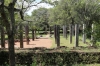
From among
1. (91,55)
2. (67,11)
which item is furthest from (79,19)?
(91,55)

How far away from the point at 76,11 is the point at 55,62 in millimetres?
14870

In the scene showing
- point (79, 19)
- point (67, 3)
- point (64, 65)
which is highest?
point (67, 3)

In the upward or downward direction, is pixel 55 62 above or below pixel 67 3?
below

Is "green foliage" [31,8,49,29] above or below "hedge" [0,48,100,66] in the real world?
above

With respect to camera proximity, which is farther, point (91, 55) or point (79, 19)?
point (79, 19)

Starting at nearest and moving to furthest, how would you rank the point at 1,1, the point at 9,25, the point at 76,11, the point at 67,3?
1. the point at 1,1
2. the point at 9,25
3. the point at 76,11
4. the point at 67,3

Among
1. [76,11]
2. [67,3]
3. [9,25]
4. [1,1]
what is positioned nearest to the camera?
[1,1]

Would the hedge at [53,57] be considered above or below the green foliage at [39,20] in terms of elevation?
below

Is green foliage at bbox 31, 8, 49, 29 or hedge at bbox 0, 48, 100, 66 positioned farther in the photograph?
green foliage at bbox 31, 8, 49, 29

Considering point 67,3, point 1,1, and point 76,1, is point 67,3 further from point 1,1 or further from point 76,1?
point 1,1

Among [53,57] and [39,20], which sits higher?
[39,20]

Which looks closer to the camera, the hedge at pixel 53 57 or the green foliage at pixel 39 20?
the hedge at pixel 53 57

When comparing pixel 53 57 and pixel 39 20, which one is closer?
pixel 53 57

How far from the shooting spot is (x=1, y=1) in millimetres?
6211
